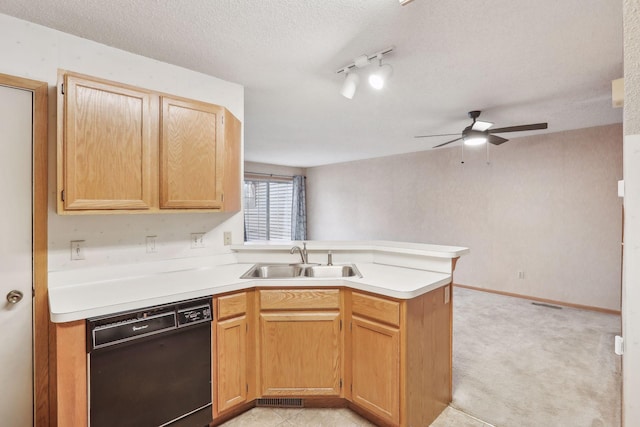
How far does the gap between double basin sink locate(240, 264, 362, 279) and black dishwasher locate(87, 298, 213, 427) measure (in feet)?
2.30

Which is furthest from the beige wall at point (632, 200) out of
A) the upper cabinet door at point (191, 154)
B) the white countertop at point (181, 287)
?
the upper cabinet door at point (191, 154)

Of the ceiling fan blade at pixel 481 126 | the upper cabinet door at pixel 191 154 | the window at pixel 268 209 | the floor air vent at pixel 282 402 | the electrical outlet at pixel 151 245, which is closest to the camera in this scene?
the upper cabinet door at pixel 191 154

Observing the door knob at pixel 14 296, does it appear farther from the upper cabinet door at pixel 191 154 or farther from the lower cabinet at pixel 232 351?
the lower cabinet at pixel 232 351

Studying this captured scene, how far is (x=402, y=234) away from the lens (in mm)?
6176

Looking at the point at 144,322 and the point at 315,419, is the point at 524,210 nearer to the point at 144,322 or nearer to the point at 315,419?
the point at 315,419

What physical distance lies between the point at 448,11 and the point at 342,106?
1.66 metres

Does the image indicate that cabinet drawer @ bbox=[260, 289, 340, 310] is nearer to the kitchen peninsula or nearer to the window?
the kitchen peninsula

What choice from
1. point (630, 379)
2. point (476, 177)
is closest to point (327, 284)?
point (630, 379)

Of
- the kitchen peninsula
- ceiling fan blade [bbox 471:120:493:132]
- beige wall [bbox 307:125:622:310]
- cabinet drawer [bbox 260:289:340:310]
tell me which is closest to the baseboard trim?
beige wall [bbox 307:125:622:310]

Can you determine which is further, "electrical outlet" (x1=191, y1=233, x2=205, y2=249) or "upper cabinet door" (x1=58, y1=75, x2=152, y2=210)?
"electrical outlet" (x1=191, y1=233, x2=205, y2=249)

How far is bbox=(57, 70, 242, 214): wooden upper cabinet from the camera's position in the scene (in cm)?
172

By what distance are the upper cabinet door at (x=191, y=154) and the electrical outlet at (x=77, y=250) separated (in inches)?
21.7

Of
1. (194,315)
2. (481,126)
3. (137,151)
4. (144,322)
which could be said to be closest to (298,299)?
(194,315)

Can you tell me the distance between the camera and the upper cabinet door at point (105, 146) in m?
1.71
